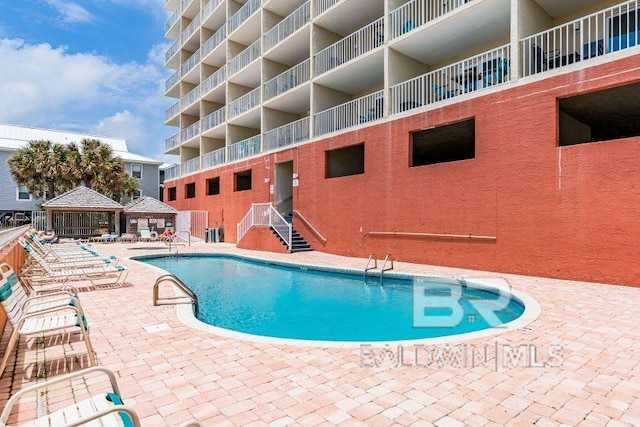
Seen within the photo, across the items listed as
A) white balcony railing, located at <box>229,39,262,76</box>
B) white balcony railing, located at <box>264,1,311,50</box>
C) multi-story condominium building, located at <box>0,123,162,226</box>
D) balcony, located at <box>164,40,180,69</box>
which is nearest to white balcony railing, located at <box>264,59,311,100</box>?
white balcony railing, located at <box>264,1,311,50</box>

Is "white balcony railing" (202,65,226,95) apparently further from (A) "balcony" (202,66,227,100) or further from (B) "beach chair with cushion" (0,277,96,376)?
(B) "beach chair with cushion" (0,277,96,376)

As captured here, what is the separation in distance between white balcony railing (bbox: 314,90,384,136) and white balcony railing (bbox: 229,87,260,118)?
5900mm

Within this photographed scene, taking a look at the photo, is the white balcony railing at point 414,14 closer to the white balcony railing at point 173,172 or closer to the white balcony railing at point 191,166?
the white balcony railing at point 191,166

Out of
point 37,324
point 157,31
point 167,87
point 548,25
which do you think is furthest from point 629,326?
point 157,31

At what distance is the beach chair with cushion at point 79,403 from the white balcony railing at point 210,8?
1010 inches

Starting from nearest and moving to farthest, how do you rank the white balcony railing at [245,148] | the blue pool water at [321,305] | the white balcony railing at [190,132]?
1. the blue pool water at [321,305]
2. the white balcony railing at [245,148]
3. the white balcony railing at [190,132]

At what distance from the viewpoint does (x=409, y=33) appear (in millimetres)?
11898

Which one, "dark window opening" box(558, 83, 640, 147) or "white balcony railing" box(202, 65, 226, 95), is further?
"white balcony railing" box(202, 65, 226, 95)

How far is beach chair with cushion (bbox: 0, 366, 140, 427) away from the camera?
5.69ft

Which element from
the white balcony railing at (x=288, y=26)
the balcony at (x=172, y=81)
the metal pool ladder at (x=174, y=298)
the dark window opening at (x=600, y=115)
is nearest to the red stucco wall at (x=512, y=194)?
the dark window opening at (x=600, y=115)

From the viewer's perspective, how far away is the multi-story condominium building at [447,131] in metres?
8.16

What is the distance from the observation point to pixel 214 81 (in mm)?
24297

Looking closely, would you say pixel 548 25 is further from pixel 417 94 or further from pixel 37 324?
pixel 37 324

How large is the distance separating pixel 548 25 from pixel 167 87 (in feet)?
96.0
